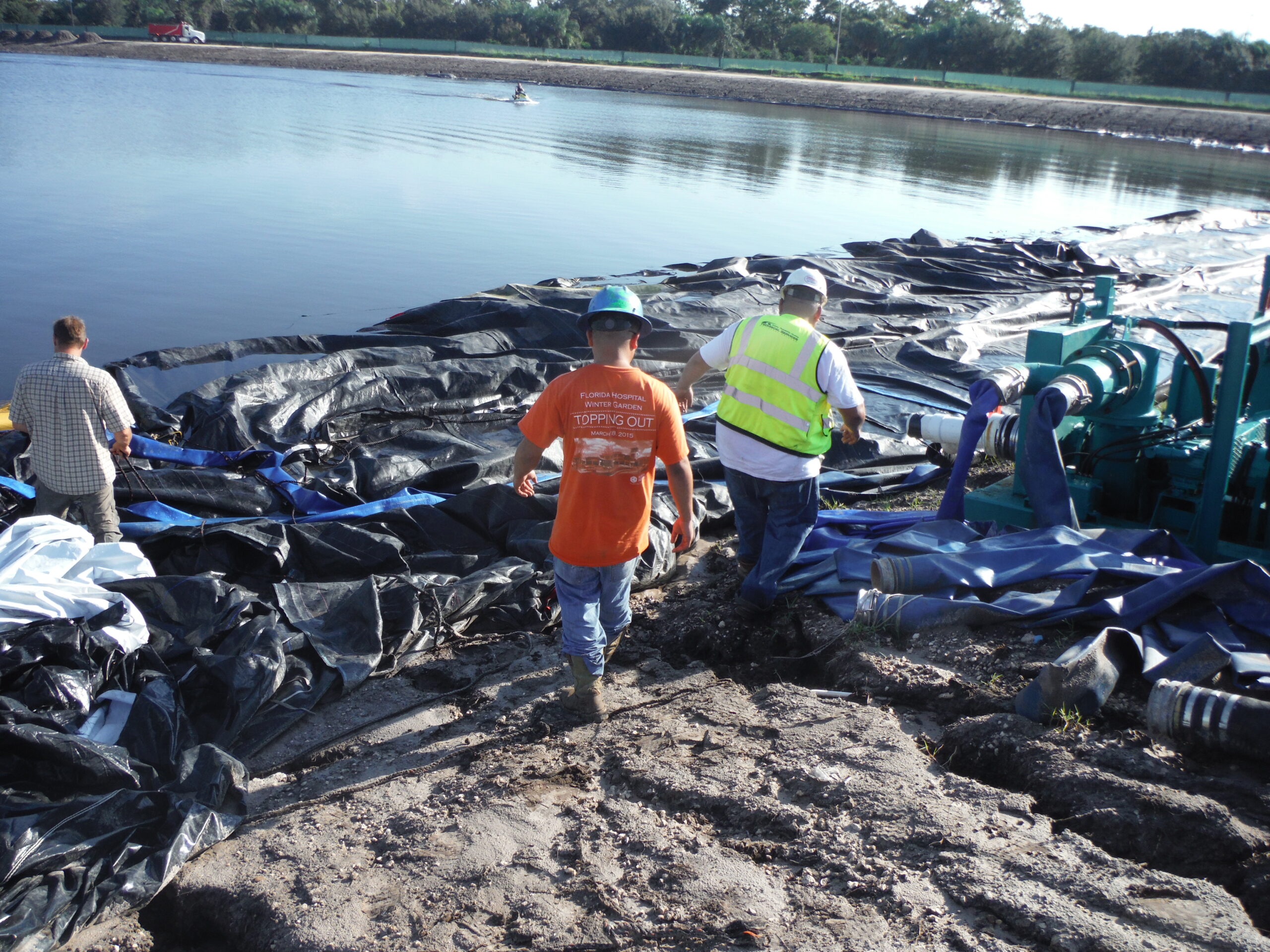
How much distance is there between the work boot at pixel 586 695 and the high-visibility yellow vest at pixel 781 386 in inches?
56.1

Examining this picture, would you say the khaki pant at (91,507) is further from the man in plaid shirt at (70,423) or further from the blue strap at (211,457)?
the blue strap at (211,457)

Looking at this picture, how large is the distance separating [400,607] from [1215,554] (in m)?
4.26

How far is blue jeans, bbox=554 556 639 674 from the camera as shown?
13.3 feet

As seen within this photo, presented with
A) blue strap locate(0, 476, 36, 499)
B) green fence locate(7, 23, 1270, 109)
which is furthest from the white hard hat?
green fence locate(7, 23, 1270, 109)

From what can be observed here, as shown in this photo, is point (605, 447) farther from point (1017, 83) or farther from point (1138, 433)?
point (1017, 83)

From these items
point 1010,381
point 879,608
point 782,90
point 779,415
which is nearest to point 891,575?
point 879,608

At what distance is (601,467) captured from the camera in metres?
3.85

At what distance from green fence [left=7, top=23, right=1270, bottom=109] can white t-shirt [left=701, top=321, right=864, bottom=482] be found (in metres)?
65.1

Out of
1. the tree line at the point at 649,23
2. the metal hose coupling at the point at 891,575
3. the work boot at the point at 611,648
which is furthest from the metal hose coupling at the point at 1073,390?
the tree line at the point at 649,23

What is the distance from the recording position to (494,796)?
11.3 feet

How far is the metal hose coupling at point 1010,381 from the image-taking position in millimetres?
4961

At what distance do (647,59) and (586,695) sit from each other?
85629 mm

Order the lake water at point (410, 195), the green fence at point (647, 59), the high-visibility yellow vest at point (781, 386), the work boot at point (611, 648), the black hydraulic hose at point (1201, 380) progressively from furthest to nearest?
the green fence at point (647, 59) < the lake water at point (410, 195) < the black hydraulic hose at point (1201, 380) < the high-visibility yellow vest at point (781, 386) < the work boot at point (611, 648)

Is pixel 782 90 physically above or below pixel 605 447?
above
